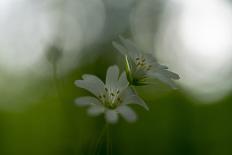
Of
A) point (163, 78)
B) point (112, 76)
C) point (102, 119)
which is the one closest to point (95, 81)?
point (112, 76)

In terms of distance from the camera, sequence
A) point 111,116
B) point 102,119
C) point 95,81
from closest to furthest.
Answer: point 111,116, point 95,81, point 102,119

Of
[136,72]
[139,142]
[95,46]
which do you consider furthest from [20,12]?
[136,72]

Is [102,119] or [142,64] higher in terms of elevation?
[142,64]

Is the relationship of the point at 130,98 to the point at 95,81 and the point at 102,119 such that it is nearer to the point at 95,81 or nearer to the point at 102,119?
the point at 95,81

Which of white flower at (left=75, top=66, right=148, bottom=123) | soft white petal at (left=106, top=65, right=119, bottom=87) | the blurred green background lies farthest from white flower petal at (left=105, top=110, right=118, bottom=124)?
the blurred green background

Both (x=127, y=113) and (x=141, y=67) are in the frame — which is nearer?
(x=127, y=113)

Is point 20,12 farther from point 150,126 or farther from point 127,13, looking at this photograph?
point 127,13

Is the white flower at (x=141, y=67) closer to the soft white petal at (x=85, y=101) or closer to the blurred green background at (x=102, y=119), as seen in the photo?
the soft white petal at (x=85, y=101)

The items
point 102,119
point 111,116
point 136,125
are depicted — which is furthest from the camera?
point 136,125

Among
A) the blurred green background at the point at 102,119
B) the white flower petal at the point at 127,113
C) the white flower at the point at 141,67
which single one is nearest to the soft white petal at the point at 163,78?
the white flower at the point at 141,67
